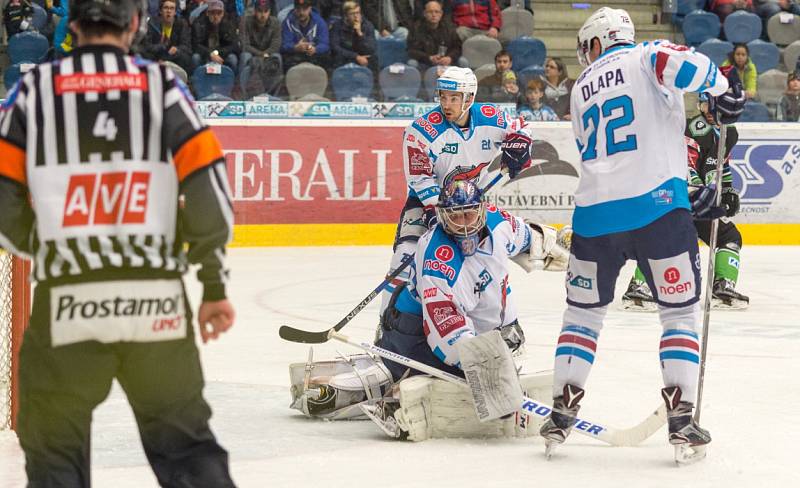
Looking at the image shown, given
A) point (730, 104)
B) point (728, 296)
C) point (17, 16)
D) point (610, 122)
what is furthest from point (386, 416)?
point (17, 16)

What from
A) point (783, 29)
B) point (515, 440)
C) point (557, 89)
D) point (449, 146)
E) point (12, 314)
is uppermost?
point (783, 29)

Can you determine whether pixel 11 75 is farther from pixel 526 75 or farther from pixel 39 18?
pixel 526 75

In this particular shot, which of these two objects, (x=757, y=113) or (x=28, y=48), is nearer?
(x=28, y=48)

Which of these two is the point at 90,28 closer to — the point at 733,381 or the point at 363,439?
the point at 363,439

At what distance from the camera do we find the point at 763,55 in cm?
1052

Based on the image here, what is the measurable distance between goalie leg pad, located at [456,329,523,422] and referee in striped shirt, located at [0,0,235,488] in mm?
1600

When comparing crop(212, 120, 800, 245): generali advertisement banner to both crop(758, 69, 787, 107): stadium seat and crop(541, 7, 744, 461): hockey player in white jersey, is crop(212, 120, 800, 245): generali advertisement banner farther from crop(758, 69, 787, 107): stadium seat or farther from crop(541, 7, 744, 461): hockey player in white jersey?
crop(541, 7, 744, 461): hockey player in white jersey

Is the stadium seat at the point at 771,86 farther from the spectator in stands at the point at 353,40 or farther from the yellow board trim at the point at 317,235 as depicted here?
the spectator in stands at the point at 353,40

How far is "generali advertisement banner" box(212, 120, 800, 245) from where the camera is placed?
948cm

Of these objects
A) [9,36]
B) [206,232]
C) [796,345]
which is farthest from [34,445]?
[9,36]

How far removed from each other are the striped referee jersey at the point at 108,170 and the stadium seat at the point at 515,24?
817 centimetres

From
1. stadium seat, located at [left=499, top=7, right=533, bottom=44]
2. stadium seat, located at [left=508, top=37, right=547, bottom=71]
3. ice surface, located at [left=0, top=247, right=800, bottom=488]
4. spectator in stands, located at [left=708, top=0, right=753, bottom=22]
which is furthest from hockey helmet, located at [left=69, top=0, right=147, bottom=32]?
spectator in stands, located at [left=708, top=0, right=753, bottom=22]

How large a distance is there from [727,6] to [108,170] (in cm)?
985

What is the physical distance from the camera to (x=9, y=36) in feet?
30.8
